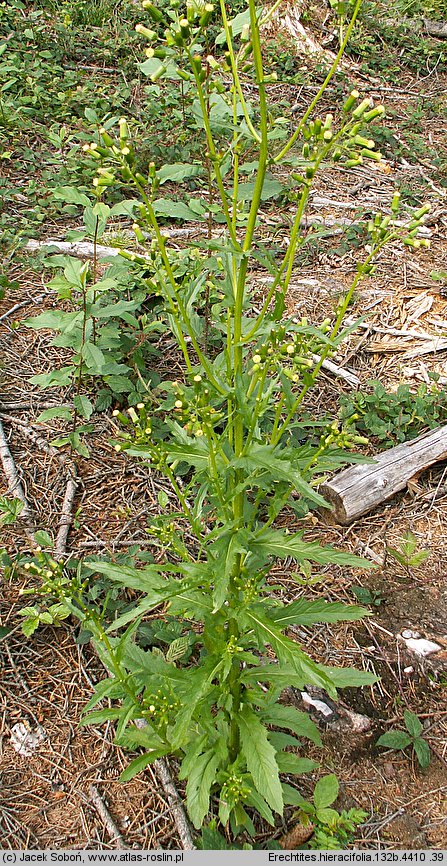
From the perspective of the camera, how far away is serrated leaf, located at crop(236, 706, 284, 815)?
2.05m

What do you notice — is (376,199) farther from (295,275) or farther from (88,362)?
(88,362)

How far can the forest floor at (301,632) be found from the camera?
2459 mm

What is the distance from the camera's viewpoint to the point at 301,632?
3.09 metres

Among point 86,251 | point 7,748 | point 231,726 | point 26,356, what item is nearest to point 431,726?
point 231,726

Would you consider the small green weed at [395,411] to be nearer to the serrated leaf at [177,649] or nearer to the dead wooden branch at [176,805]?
the serrated leaf at [177,649]

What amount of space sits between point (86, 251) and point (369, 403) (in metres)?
2.09

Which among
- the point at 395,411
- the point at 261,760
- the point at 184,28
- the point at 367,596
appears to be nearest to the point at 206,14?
the point at 184,28

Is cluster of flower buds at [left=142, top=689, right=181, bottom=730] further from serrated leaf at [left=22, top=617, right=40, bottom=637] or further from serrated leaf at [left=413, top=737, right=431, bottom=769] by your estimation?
serrated leaf at [left=413, top=737, right=431, bottom=769]

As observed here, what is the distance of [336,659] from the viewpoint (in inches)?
117

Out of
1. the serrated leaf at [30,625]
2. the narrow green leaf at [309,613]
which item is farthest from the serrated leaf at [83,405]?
the narrow green leaf at [309,613]

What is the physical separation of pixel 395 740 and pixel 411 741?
6 cm

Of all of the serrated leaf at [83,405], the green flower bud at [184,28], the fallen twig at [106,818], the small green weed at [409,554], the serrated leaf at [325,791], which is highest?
the green flower bud at [184,28]

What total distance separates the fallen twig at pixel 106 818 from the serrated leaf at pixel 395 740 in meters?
→ 1.03

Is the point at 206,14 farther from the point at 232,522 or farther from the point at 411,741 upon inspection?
the point at 411,741
